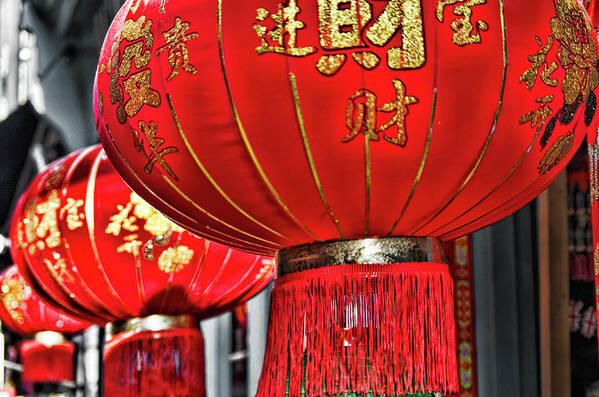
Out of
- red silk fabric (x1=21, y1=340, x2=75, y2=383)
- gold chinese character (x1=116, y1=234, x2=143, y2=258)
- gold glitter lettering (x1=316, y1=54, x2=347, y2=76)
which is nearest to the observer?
gold glitter lettering (x1=316, y1=54, x2=347, y2=76)

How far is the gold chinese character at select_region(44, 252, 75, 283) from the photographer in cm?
210

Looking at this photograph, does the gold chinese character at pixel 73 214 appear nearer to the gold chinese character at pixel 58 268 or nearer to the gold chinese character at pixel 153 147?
the gold chinese character at pixel 58 268

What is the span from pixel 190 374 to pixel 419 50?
3.65 feet

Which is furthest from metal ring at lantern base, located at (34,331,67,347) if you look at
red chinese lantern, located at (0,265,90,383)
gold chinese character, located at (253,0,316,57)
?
gold chinese character, located at (253,0,316,57)

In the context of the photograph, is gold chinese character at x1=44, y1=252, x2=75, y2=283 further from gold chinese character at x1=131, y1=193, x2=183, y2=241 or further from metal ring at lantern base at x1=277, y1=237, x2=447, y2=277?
metal ring at lantern base at x1=277, y1=237, x2=447, y2=277

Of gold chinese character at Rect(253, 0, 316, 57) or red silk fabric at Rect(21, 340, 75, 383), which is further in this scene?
red silk fabric at Rect(21, 340, 75, 383)

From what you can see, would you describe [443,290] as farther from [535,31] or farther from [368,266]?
[535,31]

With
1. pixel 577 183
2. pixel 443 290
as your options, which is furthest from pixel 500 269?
pixel 443 290

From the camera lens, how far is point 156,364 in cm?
209

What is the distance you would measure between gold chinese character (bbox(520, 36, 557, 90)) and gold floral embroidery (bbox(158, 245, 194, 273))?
99cm

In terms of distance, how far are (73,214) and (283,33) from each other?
98 cm

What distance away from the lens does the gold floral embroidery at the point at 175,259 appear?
81.1 inches

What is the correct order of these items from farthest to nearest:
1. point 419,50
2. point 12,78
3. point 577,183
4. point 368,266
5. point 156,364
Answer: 1. point 12,78
2. point 577,183
3. point 156,364
4. point 368,266
5. point 419,50

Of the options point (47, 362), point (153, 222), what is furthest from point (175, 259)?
point (47, 362)
